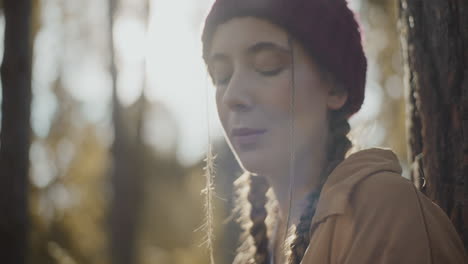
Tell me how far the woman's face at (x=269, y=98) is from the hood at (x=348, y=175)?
0.25 meters

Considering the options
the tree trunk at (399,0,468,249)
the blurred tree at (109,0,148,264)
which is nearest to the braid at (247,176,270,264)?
the tree trunk at (399,0,468,249)

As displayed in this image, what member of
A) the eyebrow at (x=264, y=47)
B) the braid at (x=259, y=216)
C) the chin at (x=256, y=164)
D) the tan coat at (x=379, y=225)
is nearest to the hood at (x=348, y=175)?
the tan coat at (x=379, y=225)

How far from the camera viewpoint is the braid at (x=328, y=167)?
201 centimetres

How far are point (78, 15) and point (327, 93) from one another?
6504 millimetres

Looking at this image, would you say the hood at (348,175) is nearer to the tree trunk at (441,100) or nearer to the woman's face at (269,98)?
the woman's face at (269,98)

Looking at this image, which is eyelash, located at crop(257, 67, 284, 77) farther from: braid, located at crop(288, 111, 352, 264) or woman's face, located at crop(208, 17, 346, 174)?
braid, located at crop(288, 111, 352, 264)

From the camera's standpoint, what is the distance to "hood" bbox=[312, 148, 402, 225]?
177cm

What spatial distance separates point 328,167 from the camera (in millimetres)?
2148

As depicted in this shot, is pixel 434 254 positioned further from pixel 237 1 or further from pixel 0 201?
pixel 0 201

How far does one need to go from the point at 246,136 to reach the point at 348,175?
470 mm

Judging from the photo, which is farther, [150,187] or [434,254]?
[150,187]

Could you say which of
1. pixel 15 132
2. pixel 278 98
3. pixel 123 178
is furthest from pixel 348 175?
pixel 123 178

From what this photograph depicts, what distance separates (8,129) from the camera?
4.94 meters

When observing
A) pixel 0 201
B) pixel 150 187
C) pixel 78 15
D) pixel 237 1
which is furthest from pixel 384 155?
pixel 150 187
